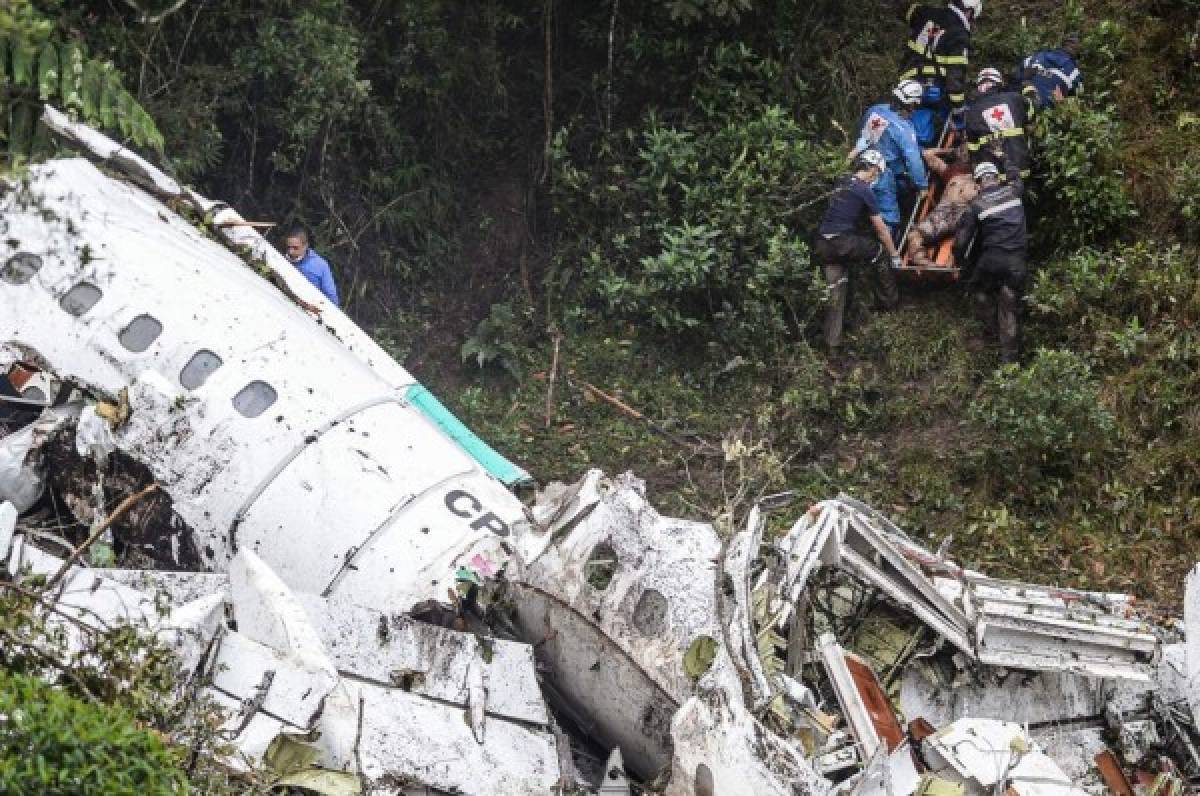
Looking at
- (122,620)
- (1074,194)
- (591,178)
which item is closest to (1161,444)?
(1074,194)

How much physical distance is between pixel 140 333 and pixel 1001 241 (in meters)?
6.07

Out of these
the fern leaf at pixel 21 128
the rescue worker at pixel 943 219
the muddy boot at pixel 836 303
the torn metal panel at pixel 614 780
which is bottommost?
the torn metal panel at pixel 614 780

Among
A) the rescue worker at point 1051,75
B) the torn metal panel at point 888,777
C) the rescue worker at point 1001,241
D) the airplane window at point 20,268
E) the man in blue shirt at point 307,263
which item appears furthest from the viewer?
the rescue worker at point 1051,75

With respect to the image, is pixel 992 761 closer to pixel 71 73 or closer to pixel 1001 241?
pixel 1001 241

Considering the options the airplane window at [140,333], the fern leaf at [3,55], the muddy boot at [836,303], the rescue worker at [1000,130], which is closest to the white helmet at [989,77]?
the rescue worker at [1000,130]

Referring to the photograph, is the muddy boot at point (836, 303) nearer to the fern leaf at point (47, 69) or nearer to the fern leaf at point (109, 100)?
the fern leaf at point (109, 100)

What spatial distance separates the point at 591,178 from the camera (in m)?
12.5

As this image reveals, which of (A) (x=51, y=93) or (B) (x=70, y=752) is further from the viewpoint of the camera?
(A) (x=51, y=93)

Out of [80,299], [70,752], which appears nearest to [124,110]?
[80,299]

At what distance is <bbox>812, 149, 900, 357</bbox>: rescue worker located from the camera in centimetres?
1121

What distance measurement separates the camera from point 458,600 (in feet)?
25.2

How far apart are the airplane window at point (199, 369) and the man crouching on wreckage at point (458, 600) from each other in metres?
0.01

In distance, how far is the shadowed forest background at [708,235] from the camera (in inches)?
415

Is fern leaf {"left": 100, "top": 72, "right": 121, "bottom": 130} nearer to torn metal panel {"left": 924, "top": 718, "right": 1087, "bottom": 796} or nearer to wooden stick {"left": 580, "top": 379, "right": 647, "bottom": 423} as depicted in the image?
wooden stick {"left": 580, "top": 379, "right": 647, "bottom": 423}
